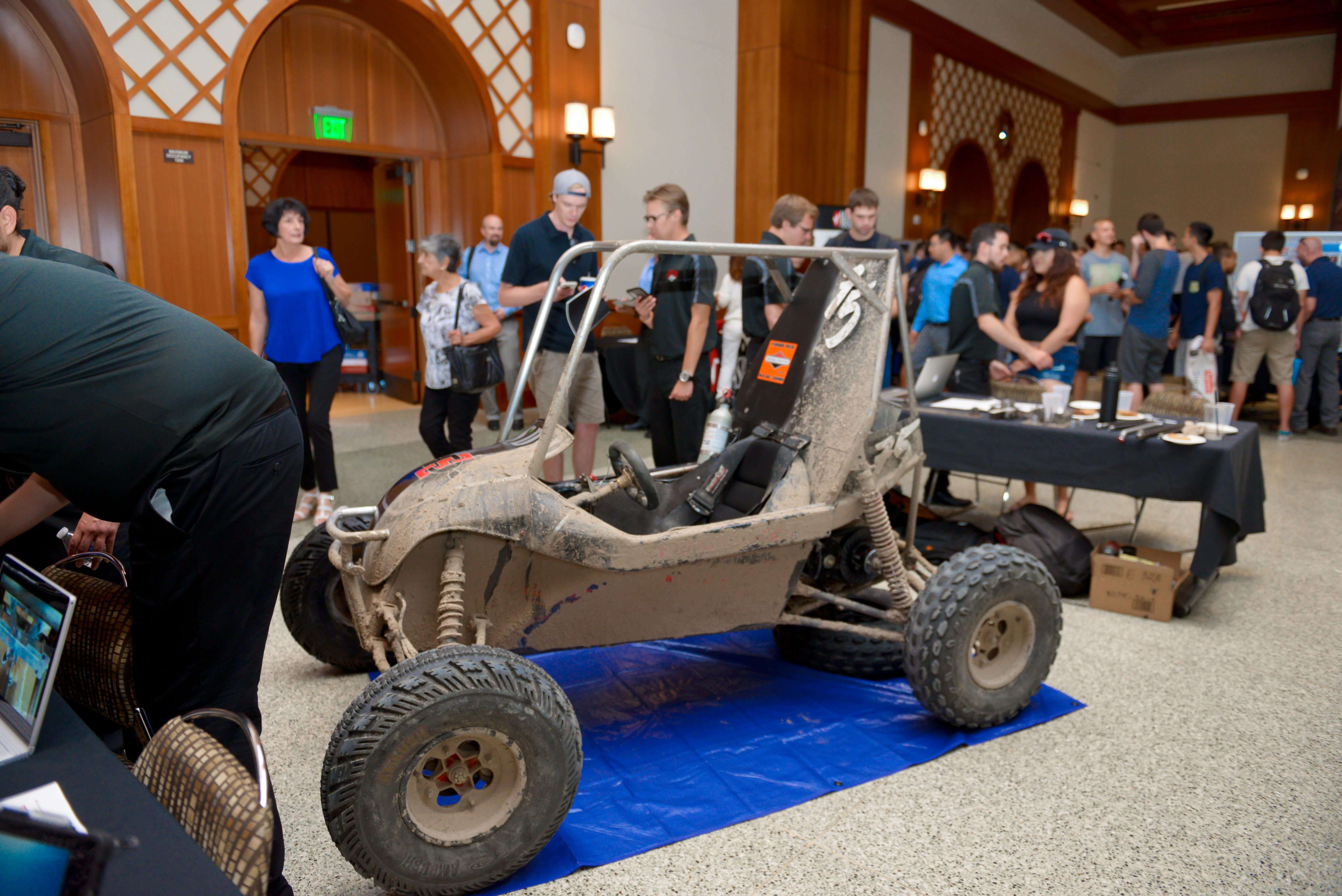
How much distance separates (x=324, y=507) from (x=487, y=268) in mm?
3194

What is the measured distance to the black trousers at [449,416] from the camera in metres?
4.78

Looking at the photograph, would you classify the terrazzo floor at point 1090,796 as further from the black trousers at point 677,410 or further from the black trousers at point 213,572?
the black trousers at point 677,410

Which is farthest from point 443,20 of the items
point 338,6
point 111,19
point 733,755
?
point 733,755

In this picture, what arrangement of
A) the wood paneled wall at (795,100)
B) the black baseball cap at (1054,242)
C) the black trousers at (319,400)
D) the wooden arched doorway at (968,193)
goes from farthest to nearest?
the wooden arched doorway at (968,193)
the wood paneled wall at (795,100)
the black baseball cap at (1054,242)
the black trousers at (319,400)

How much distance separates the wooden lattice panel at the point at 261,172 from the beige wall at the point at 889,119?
6.56 m

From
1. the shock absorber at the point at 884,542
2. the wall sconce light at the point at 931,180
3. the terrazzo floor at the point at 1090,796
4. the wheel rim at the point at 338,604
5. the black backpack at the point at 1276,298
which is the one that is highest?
the wall sconce light at the point at 931,180

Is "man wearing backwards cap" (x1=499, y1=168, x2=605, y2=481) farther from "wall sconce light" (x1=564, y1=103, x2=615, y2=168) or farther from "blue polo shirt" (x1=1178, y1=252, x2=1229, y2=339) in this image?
"blue polo shirt" (x1=1178, y1=252, x2=1229, y2=339)

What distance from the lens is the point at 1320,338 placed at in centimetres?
788

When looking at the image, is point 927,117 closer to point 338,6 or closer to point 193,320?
point 338,6

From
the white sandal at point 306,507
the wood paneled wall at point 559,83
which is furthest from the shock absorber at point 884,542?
the wood paneled wall at point 559,83

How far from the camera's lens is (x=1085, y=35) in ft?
54.5

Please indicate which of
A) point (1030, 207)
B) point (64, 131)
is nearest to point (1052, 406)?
point (64, 131)

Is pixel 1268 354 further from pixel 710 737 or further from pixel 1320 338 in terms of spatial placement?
pixel 710 737

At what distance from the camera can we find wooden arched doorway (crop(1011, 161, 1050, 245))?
16.4 meters
